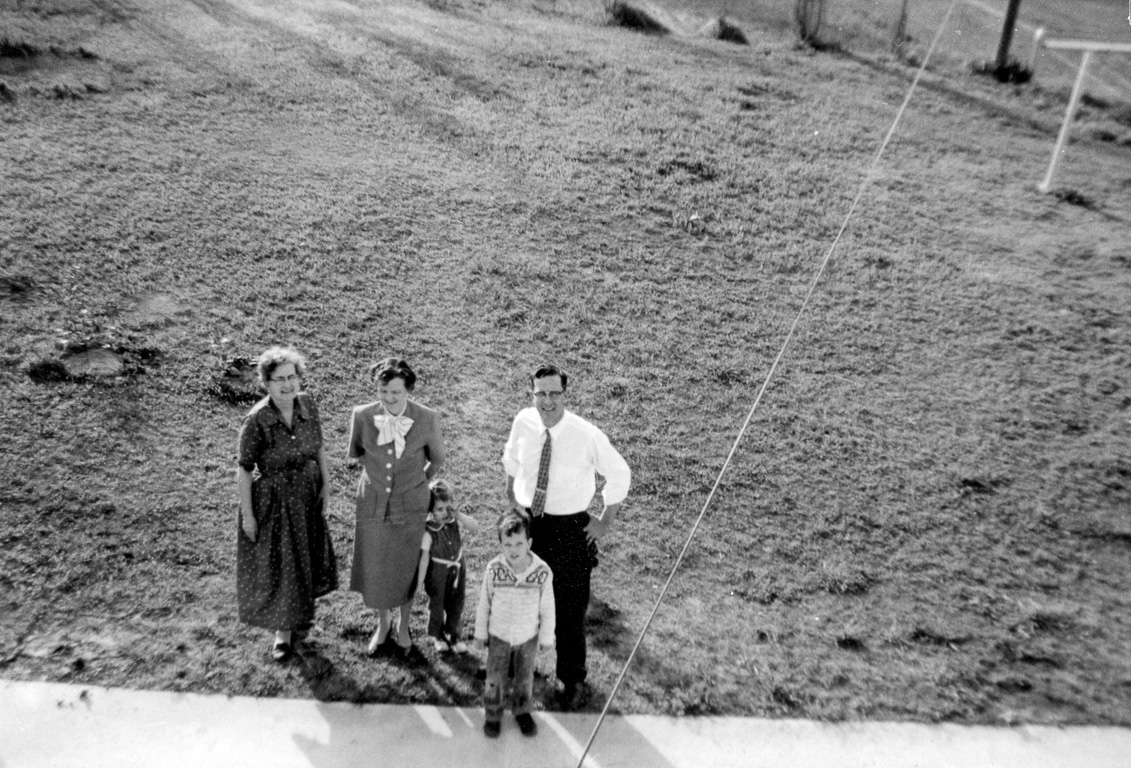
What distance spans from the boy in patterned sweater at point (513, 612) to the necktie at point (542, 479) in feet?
0.37

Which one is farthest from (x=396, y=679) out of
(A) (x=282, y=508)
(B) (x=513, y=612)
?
(A) (x=282, y=508)

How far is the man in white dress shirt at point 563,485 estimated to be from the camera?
14.9ft

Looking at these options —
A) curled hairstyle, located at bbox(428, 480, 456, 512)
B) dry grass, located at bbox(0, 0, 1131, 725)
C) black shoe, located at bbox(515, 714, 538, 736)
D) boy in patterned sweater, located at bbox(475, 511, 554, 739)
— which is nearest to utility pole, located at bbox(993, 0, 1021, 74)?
dry grass, located at bbox(0, 0, 1131, 725)

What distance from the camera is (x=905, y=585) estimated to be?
5.87 meters

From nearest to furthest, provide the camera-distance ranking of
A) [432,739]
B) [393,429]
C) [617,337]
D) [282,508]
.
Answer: [432,739] → [393,429] → [282,508] → [617,337]

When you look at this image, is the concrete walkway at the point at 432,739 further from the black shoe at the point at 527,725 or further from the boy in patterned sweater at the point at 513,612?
the boy in patterned sweater at the point at 513,612

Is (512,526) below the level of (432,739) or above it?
above

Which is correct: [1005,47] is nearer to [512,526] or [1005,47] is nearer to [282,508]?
[512,526]

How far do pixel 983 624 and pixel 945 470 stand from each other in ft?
5.08

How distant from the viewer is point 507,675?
15.0ft

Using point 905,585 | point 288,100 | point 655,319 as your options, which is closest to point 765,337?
point 655,319

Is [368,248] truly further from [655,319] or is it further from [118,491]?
[118,491]

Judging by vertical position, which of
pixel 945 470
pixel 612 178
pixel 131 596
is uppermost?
pixel 612 178

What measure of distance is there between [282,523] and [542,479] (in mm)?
1284
